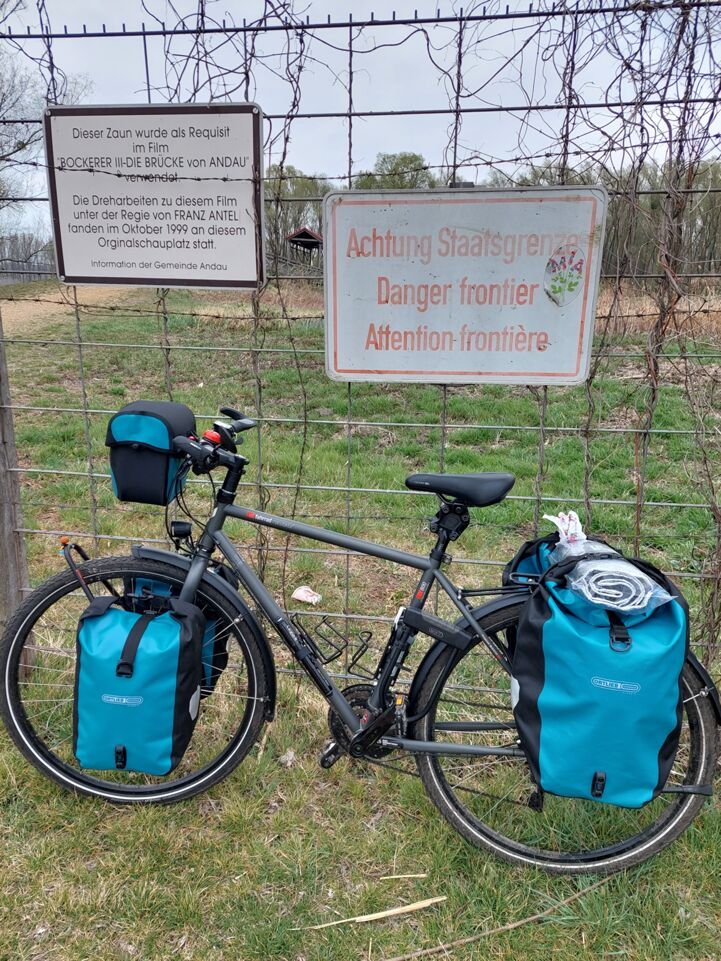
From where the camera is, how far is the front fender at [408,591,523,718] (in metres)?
2.06

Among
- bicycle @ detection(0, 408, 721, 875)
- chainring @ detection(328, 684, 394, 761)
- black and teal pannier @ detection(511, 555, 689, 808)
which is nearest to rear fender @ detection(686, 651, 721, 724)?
bicycle @ detection(0, 408, 721, 875)

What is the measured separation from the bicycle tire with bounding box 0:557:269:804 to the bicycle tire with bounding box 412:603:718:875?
0.62 meters

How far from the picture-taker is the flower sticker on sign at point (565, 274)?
226 cm

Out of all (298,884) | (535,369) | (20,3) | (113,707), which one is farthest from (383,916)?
(20,3)

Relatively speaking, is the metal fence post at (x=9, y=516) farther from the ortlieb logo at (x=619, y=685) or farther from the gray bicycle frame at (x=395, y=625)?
the ortlieb logo at (x=619, y=685)

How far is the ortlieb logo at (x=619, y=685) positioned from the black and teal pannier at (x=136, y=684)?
1.20 meters

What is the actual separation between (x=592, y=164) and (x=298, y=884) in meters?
2.50

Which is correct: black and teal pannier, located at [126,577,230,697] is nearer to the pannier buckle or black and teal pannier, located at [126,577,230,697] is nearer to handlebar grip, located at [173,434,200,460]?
handlebar grip, located at [173,434,200,460]

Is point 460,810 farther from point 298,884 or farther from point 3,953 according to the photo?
point 3,953

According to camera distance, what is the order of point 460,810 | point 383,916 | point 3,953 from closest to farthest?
point 3,953 → point 383,916 → point 460,810

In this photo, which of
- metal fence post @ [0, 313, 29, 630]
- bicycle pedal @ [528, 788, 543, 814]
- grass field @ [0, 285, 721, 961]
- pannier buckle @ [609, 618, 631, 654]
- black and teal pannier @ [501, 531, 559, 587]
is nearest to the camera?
pannier buckle @ [609, 618, 631, 654]

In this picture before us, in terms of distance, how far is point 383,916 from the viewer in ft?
6.45

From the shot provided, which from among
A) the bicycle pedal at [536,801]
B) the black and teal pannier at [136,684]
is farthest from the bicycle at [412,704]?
the black and teal pannier at [136,684]

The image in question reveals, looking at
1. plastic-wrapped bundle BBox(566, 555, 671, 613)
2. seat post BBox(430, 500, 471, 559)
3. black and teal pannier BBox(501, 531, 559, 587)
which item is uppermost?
seat post BBox(430, 500, 471, 559)
